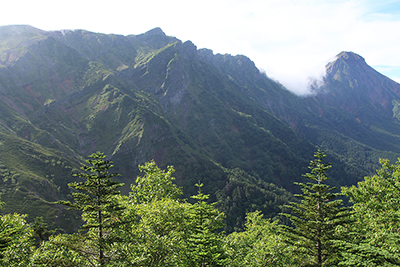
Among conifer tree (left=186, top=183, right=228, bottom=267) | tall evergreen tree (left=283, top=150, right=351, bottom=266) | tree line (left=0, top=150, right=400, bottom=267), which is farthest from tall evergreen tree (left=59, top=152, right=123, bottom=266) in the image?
Result: tall evergreen tree (left=283, top=150, right=351, bottom=266)

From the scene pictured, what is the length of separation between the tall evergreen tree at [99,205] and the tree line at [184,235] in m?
0.06

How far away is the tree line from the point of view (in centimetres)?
1600

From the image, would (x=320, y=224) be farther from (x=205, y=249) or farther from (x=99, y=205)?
(x=99, y=205)

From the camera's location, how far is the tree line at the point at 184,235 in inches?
630

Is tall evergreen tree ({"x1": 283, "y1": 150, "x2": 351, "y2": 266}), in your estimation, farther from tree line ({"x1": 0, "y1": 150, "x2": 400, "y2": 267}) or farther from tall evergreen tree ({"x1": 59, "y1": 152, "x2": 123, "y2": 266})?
tall evergreen tree ({"x1": 59, "y1": 152, "x2": 123, "y2": 266})

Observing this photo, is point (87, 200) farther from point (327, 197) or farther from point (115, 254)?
point (327, 197)

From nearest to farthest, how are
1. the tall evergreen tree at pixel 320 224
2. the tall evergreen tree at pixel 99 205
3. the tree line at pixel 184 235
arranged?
the tall evergreen tree at pixel 99 205 → the tree line at pixel 184 235 → the tall evergreen tree at pixel 320 224

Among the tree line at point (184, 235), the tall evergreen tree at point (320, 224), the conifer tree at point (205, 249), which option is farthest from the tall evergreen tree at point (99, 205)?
the tall evergreen tree at point (320, 224)

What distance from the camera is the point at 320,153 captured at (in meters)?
21.5

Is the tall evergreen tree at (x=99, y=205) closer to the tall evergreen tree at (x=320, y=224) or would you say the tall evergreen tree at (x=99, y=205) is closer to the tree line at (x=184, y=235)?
the tree line at (x=184, y=235)

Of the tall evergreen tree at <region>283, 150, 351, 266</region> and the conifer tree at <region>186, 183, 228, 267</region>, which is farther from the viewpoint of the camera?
the tall evergreen tree at <region>283, 150, 351, 266</region>

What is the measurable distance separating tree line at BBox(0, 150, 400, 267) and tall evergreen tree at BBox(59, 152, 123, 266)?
0.06m

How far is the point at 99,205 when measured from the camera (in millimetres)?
16250

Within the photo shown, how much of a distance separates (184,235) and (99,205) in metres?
9.37
